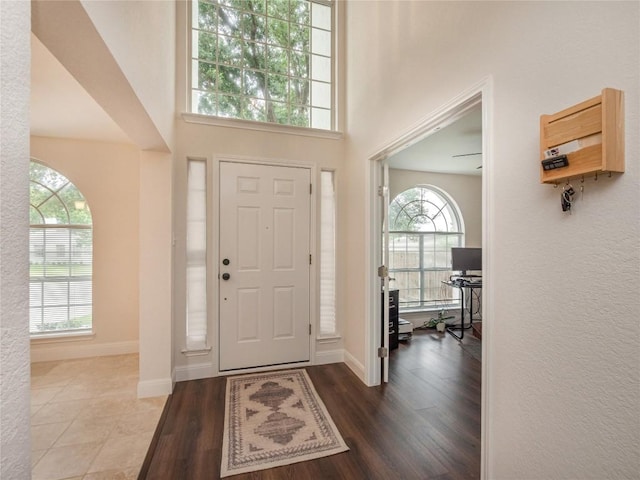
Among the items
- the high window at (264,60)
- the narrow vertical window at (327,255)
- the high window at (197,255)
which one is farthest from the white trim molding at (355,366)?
the high window at (264,60)

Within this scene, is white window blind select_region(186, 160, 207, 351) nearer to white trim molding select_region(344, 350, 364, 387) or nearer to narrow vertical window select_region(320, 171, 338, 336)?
narrow vertical window select_region(320, 171, 338, 336)

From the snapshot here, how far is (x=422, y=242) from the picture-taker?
5.06m

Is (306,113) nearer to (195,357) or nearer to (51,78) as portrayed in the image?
(51,78)

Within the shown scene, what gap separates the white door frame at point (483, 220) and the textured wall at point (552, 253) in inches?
0.8

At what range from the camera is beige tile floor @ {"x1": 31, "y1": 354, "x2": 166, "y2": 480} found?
1740mm

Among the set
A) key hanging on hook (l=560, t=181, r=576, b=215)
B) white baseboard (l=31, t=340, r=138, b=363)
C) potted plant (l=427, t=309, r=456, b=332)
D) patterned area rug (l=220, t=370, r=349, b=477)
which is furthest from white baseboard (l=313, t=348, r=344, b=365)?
key hanging on hook (l=560, t=181, r=576, b=215)

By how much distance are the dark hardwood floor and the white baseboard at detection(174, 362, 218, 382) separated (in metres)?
0.06

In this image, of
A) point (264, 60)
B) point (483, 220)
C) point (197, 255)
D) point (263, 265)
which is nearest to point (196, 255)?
point (197, 255)

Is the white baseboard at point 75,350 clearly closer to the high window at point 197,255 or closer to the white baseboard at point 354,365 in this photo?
the high window at point 197,255

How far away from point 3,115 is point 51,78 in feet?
7.23

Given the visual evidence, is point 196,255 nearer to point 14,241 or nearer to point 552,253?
point 14,241

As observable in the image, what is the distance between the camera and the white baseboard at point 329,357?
3.17 m

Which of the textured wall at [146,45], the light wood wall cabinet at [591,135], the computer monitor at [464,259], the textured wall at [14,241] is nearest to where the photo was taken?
the textured wall at [14,241]

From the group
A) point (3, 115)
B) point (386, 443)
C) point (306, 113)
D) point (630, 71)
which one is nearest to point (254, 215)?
point (306, 113)
